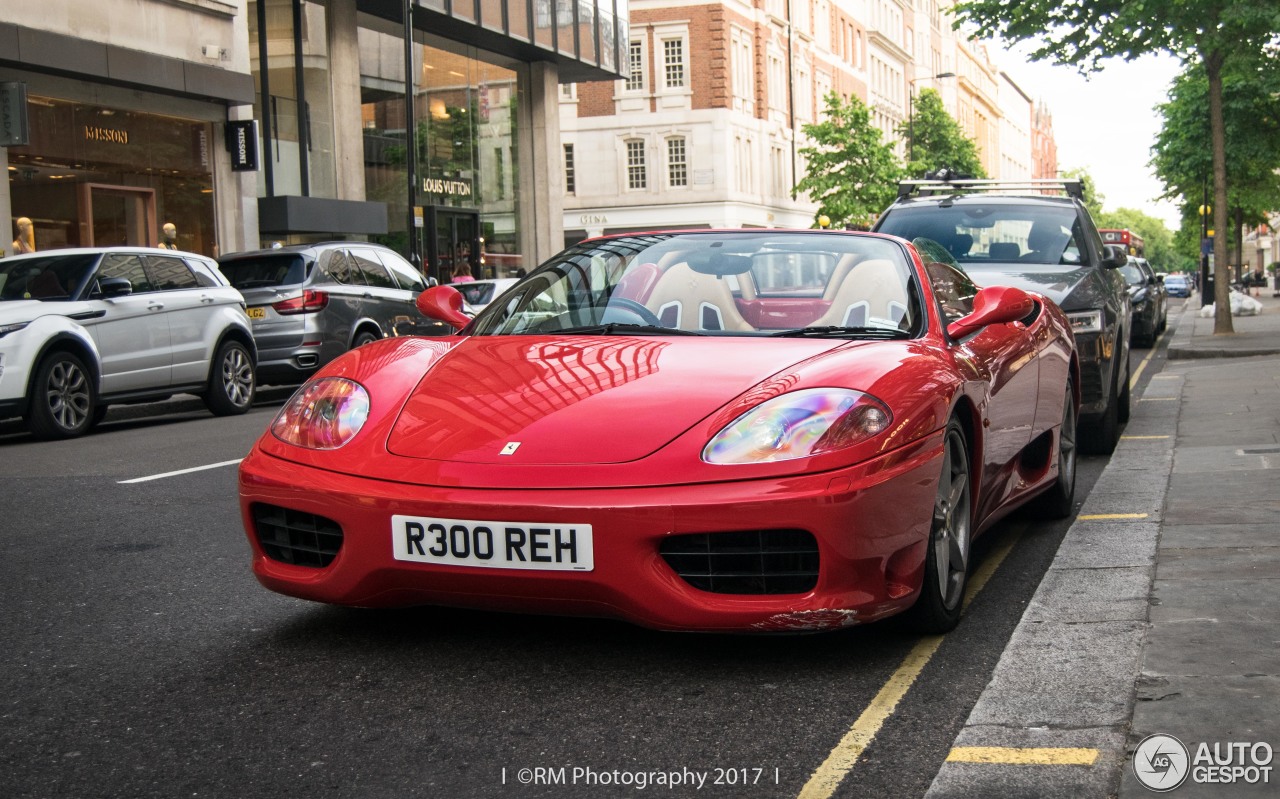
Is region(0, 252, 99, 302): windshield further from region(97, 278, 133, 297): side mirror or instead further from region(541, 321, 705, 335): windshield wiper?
region(541, 321, 705, 335): windshield wiper

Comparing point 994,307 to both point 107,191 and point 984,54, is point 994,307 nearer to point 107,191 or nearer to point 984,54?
point 107,191

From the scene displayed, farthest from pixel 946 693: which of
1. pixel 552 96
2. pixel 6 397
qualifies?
pixel 552 96

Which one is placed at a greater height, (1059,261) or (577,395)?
(1059,261)

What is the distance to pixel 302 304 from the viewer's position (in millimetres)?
16047

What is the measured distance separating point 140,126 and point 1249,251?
14565cm

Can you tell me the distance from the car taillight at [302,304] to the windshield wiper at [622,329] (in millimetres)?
11651

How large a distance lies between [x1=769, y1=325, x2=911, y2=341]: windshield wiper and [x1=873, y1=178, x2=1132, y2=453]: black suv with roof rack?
13.5 ft

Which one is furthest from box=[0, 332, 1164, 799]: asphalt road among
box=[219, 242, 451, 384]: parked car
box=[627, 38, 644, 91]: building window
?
box=[627, 38, 644, 91]: building window

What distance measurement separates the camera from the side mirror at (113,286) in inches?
495

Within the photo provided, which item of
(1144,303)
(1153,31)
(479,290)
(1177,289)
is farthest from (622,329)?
(1177,289)

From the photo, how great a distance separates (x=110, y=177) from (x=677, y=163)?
3735cm

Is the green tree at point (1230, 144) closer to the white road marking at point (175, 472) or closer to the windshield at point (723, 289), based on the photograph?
the white road marking at point (175, 472)

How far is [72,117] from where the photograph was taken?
850 inches

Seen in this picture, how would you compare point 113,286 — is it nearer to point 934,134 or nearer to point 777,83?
point 777,83
